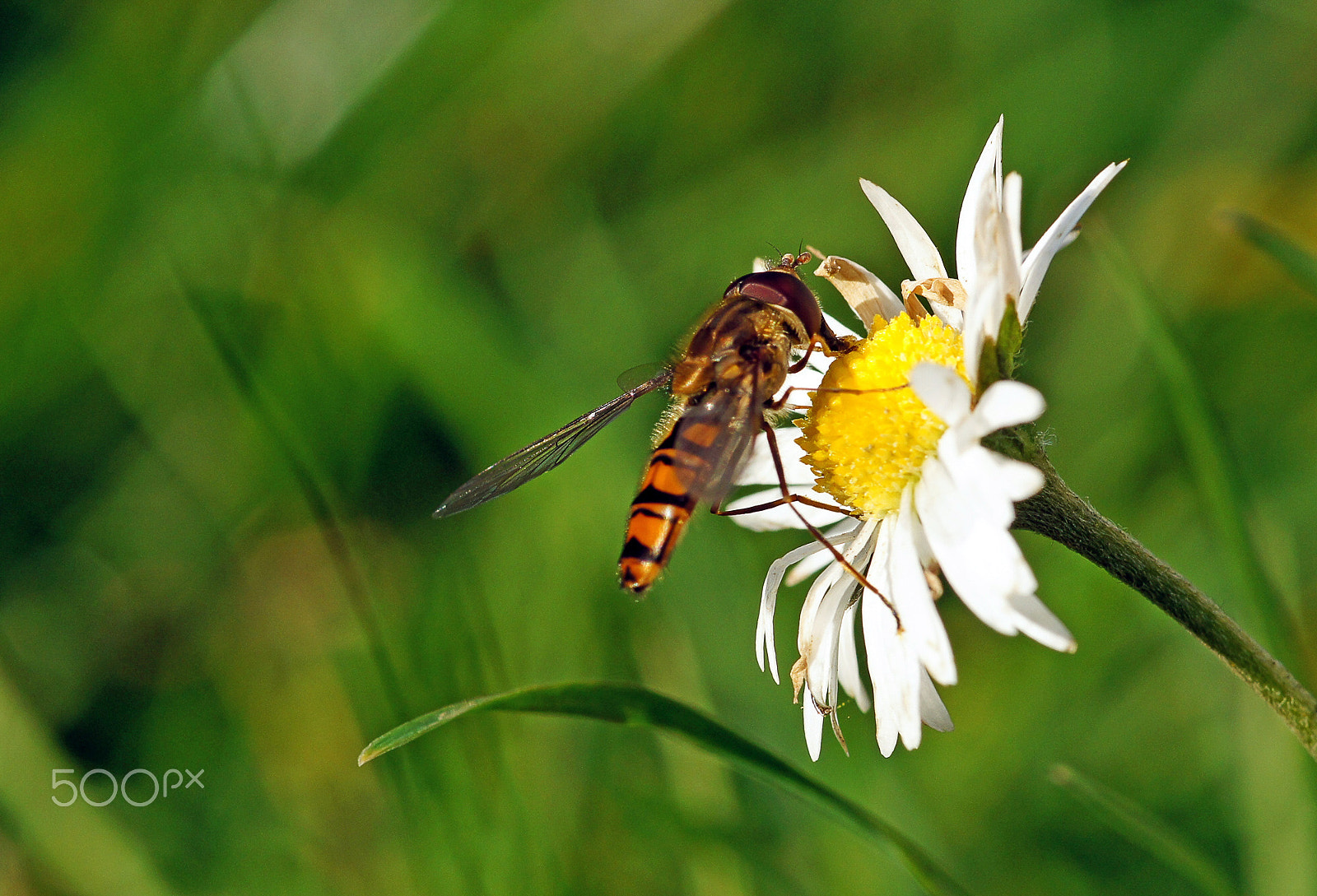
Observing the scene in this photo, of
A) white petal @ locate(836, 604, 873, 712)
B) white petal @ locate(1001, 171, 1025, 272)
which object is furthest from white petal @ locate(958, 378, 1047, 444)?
white petal @ locate(836, 604, 873, 712)

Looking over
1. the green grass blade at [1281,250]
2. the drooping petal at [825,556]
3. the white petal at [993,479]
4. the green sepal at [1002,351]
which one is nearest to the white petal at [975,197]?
the green sepal at [1002,351]

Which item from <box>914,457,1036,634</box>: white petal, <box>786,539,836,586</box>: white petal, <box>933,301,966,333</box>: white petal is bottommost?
<box>786,539,836,586</box>: white petal

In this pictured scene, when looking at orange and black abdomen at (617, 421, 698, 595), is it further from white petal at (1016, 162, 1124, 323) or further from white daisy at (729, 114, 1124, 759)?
white petal at (1016, 162, 1124, 323)

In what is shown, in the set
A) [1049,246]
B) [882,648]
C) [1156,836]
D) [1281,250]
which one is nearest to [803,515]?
[882,648]

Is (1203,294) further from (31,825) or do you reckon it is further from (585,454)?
(31,825)

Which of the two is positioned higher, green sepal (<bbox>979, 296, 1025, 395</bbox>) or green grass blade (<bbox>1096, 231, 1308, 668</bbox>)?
green sepal (<bbox>979, 296, 1025, 395</bbox>)

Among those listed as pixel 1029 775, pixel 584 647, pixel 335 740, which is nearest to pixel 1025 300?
pixel 1029 775

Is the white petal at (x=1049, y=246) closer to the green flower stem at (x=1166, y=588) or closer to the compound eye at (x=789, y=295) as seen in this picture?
the green flower stem at (x=1166, y=588)
